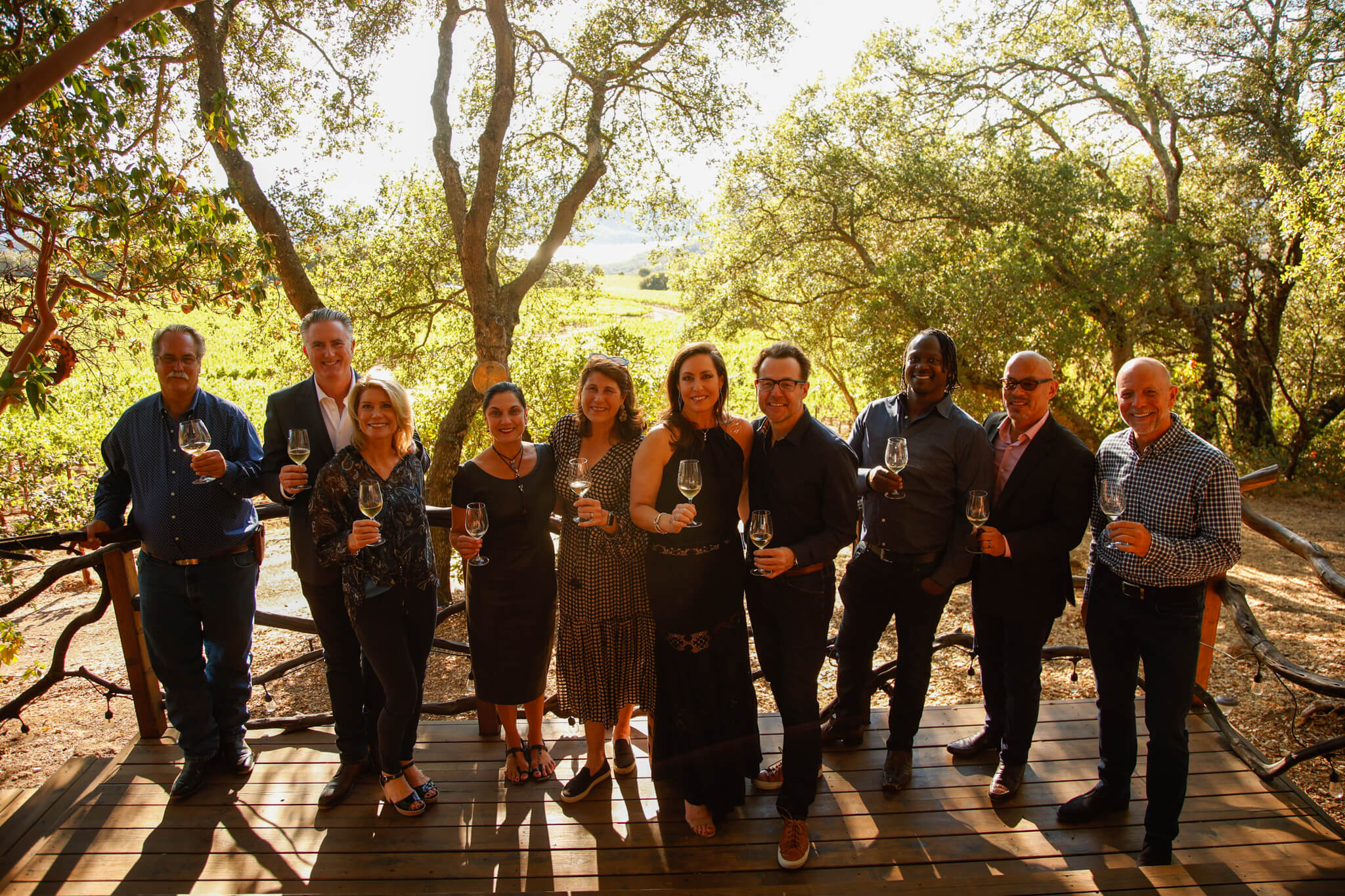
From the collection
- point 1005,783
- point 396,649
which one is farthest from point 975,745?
point 396,649

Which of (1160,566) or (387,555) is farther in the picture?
(387,555)

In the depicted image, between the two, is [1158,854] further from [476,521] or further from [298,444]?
[298,444]

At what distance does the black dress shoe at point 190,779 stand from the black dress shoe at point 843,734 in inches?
121

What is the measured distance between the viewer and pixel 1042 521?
349 cm

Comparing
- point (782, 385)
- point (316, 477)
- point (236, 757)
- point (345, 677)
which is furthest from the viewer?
point (236, 757)

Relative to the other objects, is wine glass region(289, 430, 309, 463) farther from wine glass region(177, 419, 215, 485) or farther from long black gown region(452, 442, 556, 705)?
long black gown region(452, 442, 556, 705)

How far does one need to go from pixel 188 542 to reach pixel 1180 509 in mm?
4416

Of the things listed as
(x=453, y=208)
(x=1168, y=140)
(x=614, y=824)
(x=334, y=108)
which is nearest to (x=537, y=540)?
(x=614, y=824)

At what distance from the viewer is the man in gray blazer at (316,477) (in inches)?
136

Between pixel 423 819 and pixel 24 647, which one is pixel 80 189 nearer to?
pixel 423 819

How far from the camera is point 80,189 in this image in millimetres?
4234

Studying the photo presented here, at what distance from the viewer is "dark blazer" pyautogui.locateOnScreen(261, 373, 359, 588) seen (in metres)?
3.48

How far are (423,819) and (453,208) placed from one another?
274 inches

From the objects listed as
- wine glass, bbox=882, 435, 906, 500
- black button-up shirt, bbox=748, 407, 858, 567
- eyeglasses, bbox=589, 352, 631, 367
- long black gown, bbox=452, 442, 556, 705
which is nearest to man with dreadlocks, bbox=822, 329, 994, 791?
wine glass, bbox=882, 435, 906, 500
